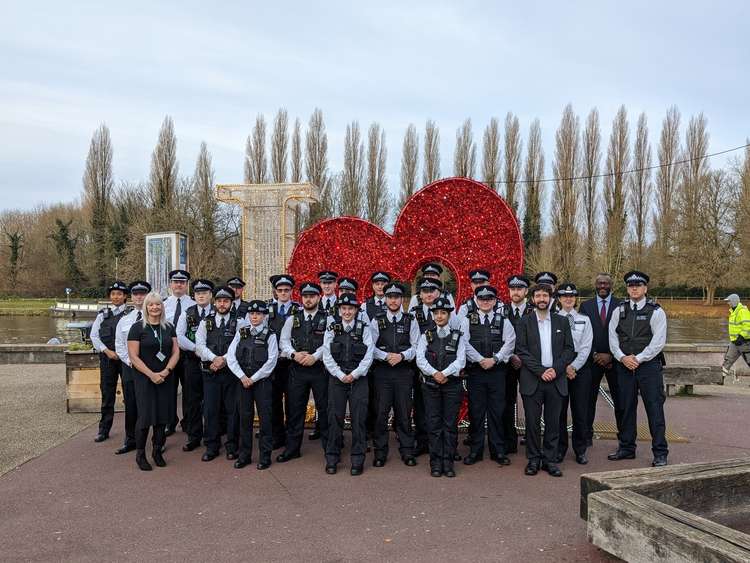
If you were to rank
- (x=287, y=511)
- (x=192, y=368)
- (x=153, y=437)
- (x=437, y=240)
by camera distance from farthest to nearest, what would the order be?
(x=437, y=240)
(x=192, y=368)
(x=153, y=437)
(x=287, y=511)

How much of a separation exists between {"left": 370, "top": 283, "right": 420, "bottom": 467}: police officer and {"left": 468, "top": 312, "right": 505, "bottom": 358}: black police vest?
0.57 m

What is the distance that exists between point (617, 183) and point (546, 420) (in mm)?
31680

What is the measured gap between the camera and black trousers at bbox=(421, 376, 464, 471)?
17.6 ft

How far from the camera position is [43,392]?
29.6ft

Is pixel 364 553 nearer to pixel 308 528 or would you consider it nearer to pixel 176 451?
pixel 308 528

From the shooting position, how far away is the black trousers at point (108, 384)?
6605mm

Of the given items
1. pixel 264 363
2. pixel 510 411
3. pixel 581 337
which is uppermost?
pixel 581 337

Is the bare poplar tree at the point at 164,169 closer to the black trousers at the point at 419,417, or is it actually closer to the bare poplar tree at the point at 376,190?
the bare poplar tree at the point at 376,190

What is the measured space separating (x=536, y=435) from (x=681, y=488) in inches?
63.2

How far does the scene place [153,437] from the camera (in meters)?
5.63

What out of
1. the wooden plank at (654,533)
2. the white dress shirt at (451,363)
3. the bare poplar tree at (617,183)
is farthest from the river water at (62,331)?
the wooden plank at (654,533)

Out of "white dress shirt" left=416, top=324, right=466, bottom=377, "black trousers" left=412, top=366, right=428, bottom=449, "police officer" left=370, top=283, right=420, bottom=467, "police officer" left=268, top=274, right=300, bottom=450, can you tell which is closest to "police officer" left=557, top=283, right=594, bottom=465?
"white dress shirt" left=416, top=324, right=466, bottom=377

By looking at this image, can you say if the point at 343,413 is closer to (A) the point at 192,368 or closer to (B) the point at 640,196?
(A) the point at 192,368

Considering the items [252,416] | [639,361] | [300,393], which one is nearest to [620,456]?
[639,361]
